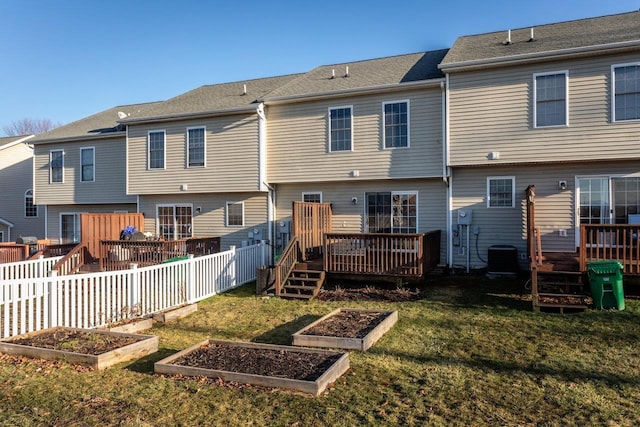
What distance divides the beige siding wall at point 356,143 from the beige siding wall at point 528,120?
84cm

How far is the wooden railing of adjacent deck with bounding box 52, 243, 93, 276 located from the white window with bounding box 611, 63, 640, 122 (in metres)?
14.9

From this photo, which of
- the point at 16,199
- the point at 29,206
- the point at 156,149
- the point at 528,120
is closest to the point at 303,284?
the point at 528,120

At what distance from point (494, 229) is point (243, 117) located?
8.72 meters

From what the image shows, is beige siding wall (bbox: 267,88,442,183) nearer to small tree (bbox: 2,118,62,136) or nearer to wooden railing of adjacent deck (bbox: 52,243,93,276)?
wooden railing of adjacent deck (bbox: 52,243,93,276)

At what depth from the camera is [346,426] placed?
3971 mm

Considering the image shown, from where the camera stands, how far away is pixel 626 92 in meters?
10.4

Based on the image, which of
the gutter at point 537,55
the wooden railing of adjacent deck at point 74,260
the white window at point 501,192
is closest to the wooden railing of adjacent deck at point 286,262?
the white window at point 501,192

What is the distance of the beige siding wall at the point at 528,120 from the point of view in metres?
10.6

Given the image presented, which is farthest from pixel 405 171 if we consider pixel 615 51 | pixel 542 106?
pixel 615 51

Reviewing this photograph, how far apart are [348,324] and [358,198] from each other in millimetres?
6788

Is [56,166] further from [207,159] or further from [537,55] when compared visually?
[537,55]

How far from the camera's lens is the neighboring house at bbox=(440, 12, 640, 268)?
10.5m

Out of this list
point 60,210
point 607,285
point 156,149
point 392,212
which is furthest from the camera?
point 60,210

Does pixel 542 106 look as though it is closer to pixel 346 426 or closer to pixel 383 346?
pixel 383 346
